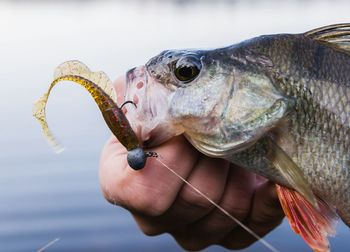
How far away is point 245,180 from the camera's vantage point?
289cm

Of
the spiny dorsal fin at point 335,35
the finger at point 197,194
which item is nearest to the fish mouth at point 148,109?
the finger at point 197,194

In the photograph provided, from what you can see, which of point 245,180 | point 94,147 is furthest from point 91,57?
point 245,180

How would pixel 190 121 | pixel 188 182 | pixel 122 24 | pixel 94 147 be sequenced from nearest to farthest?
pixel 190 121 < pixel 188 182 < pixel 94 147 < pixel 122 24

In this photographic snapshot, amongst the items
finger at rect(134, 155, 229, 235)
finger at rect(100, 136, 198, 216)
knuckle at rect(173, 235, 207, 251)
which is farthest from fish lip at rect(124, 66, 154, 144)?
knuckle at rect(173, 235, 207, 251)

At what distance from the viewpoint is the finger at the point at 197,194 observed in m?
2.72

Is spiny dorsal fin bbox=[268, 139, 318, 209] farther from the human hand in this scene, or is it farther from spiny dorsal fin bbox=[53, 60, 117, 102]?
spiny dorsal fin bbox=[53, 60, 117, 102]

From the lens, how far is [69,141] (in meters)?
9.12

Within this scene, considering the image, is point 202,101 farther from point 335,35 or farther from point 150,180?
point 335,35

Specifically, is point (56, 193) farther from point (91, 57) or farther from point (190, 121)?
point (91, 57)

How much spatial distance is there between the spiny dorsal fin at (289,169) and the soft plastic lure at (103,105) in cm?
42

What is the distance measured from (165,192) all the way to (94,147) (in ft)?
20.5

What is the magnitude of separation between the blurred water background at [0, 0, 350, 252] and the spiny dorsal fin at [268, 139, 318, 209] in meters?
1.46

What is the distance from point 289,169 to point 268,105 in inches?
9.0

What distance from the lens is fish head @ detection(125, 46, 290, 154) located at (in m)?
2.51
